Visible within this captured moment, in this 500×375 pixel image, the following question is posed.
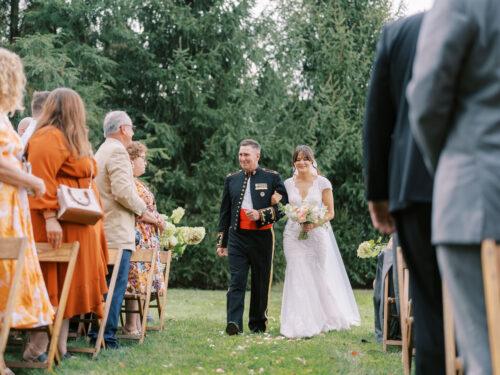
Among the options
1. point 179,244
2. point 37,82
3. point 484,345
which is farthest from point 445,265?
point 37,82

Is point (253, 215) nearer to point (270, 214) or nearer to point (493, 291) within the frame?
point (270, 214)

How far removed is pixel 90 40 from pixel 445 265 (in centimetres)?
2257

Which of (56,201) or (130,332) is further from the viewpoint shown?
(130,332)

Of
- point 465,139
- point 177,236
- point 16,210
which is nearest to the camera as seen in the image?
point 465,139

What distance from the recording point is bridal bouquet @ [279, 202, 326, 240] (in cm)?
1016

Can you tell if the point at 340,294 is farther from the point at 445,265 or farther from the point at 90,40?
the point at 90,40

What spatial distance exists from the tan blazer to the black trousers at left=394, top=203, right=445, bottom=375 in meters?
5.07

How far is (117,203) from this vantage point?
8031 millimetres

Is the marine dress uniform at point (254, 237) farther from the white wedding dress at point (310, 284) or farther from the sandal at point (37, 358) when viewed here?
the sandal at point (37, 358)

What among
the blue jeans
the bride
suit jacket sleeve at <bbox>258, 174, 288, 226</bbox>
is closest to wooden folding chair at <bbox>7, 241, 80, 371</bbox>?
the blue jeans

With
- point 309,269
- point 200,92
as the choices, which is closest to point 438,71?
point 309,269

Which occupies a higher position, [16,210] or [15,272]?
[16,210]

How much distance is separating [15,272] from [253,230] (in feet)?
17.3

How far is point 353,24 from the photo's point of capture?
27.3 m
